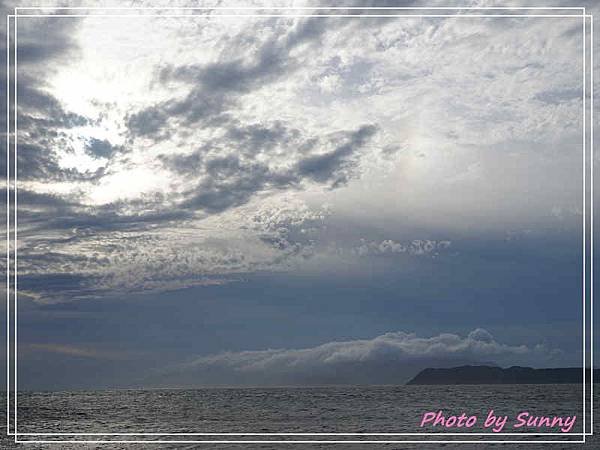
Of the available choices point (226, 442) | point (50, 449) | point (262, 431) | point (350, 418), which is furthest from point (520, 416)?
point (50, 449)

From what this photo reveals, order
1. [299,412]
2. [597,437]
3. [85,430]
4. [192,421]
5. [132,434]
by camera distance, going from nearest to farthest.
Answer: [597,437] < [132,434] < [85,430] < [192,421] < [299,412]

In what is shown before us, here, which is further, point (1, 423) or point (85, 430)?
point (1, 423)

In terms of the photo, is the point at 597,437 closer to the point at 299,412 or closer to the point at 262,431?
the point at 262,431

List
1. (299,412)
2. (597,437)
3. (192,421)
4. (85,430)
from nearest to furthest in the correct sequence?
(597,437) → (85,430) → (192,421) → (299,412)

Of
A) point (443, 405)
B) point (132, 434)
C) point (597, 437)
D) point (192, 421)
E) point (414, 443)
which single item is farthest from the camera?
point (443, 405)

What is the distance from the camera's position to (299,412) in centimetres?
6594

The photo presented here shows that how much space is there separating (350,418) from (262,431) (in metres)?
14.3

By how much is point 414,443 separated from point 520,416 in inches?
1264

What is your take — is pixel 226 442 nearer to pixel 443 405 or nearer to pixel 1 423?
pixel 1 423

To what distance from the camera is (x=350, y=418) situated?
55.8 metres

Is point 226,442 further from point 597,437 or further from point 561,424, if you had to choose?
point 561,424

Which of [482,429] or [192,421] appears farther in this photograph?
[192,421]

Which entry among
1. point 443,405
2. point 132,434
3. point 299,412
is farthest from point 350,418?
point 443,405

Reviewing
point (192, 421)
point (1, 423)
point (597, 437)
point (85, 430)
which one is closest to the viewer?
point (597, 437)
